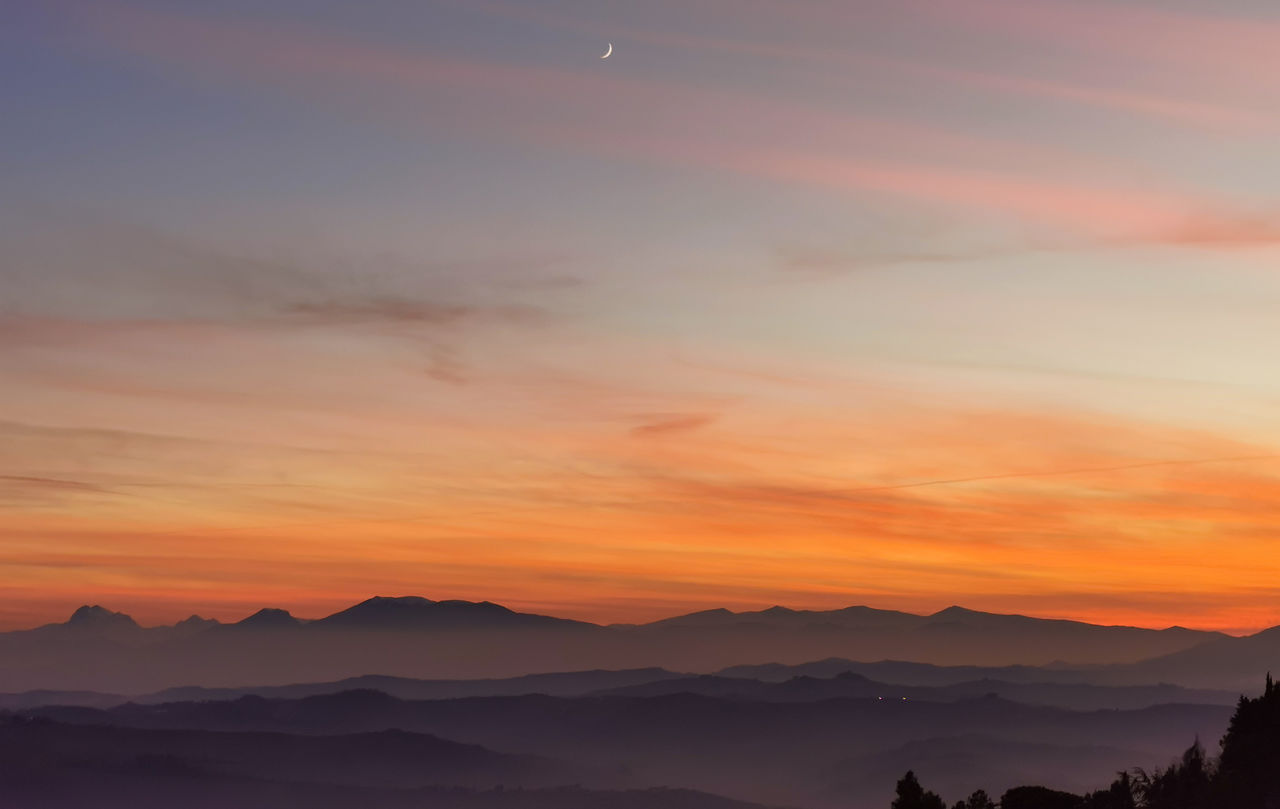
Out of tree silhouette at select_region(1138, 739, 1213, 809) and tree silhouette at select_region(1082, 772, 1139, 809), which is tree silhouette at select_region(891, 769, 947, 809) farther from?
tree silhouette at select_region(1138, 739, 1213, 809)

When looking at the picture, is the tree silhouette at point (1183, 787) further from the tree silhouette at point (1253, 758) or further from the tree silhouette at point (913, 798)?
the tree silhouette at point (913, 798)

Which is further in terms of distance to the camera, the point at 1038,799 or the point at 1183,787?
the point at 1038,799

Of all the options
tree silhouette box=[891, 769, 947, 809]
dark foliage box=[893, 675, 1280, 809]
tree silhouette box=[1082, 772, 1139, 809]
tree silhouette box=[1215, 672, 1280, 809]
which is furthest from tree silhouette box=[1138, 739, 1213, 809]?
tree silhouette box=[891, 769, 947, 809]

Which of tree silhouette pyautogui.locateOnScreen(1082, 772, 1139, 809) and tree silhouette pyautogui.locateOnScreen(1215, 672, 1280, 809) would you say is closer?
tree silhouette pyautogui.locateOnScreen(1215, 672, 1280, 809)

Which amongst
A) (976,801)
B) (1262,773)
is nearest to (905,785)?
(976,801)

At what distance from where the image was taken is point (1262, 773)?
10906 centimetres

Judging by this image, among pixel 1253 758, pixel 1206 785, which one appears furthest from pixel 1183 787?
pixel 1253 758

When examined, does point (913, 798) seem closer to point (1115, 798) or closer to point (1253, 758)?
point (1115, 798)

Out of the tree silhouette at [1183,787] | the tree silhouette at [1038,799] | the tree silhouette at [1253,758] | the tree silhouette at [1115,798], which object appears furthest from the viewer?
the tree silhouette at [1038,799]

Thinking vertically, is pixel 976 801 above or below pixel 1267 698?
below

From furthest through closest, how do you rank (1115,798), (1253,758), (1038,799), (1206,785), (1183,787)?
(1038,799)
(1253,758)
(1183,787)
(1115,798)
(1206,785)

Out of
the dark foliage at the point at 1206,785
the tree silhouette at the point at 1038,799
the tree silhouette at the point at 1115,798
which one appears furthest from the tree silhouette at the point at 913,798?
the tree silhouette at the point at 1115,798

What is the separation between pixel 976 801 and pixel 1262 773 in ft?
73.3

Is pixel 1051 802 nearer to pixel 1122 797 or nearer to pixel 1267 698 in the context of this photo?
pixel 1122 797
